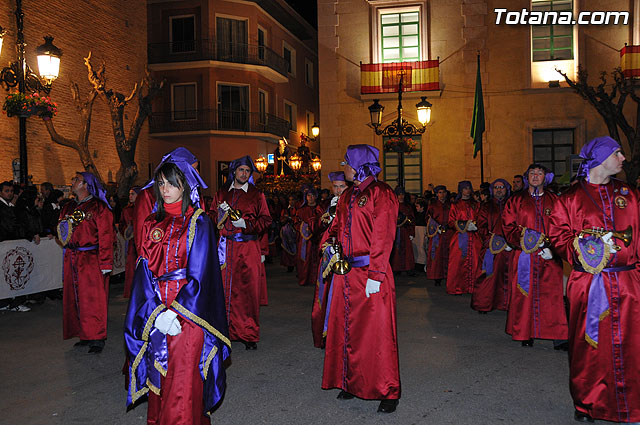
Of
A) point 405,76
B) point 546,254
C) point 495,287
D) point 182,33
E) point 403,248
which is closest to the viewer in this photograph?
point 546,254

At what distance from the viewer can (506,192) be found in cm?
946

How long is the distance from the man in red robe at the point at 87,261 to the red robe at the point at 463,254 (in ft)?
21.1

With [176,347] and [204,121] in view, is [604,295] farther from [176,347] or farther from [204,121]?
[204,121]

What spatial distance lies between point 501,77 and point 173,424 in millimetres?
18404

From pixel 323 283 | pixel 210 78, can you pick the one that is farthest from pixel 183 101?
pixel 323 283

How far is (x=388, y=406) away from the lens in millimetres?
4902

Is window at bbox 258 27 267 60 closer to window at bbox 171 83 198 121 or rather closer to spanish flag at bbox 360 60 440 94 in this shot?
window at bbox 171 83 198 121


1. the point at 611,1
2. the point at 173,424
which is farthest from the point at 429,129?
the point at 173,424

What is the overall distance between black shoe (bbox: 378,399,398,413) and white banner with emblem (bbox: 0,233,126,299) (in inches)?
299

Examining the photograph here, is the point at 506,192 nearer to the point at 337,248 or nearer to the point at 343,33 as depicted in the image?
the point at 337,248

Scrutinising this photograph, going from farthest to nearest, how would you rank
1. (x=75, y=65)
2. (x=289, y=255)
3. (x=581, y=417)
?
(x=75, y=65)
(x=289, y=255)
(x=581, y=417)

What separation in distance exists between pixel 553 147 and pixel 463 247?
10430mm

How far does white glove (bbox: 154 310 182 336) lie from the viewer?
355cm

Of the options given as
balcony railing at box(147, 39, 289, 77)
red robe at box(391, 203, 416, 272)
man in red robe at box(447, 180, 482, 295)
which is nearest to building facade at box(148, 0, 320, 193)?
balcony railing at box(147, 39, 289, 77)
